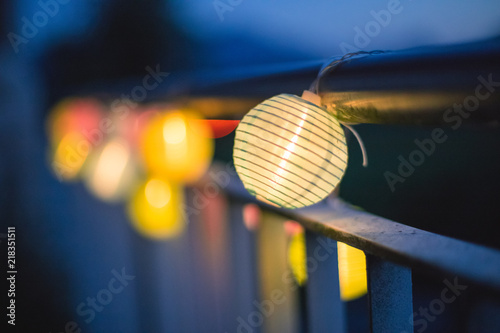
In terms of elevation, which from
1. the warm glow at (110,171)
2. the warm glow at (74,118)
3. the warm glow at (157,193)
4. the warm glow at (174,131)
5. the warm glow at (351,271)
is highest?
the warm glow at (74,118)

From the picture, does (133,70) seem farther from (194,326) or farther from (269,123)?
(269,123)

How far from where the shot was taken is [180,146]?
3.51 meters

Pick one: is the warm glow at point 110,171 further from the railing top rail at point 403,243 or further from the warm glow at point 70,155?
the railing top rail at point 403,243

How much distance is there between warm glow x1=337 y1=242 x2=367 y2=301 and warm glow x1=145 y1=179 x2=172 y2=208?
5.72 feet

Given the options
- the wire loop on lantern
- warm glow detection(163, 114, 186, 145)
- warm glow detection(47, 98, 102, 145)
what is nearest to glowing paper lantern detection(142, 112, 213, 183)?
warm glow detection(163, 114, 186, 145)

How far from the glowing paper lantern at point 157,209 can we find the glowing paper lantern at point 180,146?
16cm

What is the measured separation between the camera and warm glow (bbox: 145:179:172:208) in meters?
3.80

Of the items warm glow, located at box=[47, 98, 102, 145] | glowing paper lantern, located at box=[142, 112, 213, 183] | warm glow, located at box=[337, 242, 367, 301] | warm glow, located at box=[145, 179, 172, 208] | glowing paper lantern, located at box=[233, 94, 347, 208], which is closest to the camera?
glowing paper lantern, located at box=[233, 94, 347, 208]

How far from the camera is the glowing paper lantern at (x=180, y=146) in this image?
3375 millimetres

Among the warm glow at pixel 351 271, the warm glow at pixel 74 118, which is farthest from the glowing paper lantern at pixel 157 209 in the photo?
the warm glow at pixel 351 271

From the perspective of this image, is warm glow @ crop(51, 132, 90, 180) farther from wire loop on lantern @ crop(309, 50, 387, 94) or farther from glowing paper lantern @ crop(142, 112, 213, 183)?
wire loop on lantern @ crop(309, 50, 387, 94)

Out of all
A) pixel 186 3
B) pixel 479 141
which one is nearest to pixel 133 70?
pixel 186 3

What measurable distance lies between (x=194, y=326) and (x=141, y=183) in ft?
4.69

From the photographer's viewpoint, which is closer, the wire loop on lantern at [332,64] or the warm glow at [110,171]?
the wire loop on lantern at [332,64]
